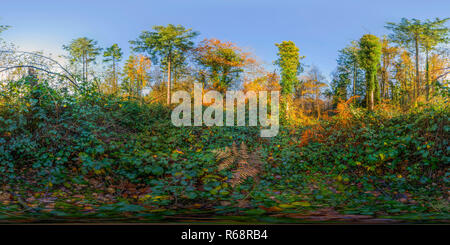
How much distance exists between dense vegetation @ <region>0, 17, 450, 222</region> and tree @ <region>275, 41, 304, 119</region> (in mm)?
5995

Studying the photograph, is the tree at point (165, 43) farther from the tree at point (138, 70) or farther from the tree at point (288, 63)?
the tree at point (288, 63)

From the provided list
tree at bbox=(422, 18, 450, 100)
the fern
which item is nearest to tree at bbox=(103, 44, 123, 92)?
the fern

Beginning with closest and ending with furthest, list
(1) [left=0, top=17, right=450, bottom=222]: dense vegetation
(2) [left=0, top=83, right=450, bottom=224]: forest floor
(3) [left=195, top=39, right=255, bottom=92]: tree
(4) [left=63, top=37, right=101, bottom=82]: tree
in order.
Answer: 1. (1) [left=0, top=17, right=450, bottom=222]: dense vegetation
2. (2) [left=0, top=83, right=450, bottom=224]: forest floor
3. (4) [left=63, top=37, right=101, bottom=82]: tree
4. (3) [left=195, top=39, right=255, bottom=92]: tree

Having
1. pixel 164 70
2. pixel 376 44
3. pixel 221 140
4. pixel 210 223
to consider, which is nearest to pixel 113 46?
pixel 164 70

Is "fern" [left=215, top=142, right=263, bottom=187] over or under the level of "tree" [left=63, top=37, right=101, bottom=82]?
under

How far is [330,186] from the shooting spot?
11.1 feet

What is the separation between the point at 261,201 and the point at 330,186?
1570 millimetres

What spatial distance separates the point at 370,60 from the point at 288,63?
4.33 metres

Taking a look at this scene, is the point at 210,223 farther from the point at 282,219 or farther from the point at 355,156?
the point at 355,156

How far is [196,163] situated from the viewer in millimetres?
3502

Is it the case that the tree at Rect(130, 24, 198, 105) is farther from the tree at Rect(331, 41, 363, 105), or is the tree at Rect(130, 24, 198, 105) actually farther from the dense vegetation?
the tree at Rect(331, 41, 363, 105)

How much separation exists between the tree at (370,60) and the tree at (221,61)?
18.9 ft
